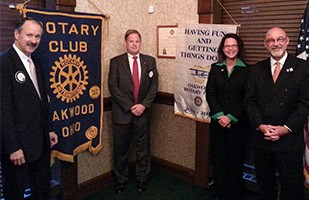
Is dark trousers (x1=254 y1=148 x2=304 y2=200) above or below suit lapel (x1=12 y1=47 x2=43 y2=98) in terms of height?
below

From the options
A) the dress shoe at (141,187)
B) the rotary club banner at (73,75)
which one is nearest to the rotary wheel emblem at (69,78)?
the rotary club banner at (73,75)

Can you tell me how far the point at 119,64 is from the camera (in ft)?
9.21

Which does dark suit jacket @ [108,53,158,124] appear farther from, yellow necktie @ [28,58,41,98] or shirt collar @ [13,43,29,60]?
shirt collar @ [13,43,29,60]

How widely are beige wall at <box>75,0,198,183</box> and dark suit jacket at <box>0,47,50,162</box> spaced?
3.09 feet

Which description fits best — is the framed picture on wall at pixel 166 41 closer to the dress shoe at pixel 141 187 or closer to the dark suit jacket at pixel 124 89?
the dark suit jacket at pixel 124 89

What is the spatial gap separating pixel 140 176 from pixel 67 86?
1.15m

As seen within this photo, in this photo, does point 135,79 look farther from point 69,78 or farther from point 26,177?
point 26,177

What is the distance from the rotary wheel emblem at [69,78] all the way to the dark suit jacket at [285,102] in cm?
141

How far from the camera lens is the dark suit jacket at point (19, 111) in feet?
5.76

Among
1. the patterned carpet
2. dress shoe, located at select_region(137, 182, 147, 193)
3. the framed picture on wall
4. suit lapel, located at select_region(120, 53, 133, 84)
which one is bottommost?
the patterned carpet

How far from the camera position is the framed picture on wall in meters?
3.10

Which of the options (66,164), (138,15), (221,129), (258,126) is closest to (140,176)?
(66,164)

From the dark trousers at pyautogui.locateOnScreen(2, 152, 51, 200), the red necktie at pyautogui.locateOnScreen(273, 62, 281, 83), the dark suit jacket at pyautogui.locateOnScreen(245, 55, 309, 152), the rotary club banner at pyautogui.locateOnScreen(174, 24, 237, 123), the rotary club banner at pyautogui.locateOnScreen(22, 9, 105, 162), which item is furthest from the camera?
the rotary club banner at pyautogui.locateOnScreen(174, 24, 237, 123)

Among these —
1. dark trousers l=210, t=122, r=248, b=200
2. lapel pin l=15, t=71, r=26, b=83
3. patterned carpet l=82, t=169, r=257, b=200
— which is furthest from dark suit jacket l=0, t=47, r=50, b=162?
dark trousers l=210, t=122, r=248, b=200
